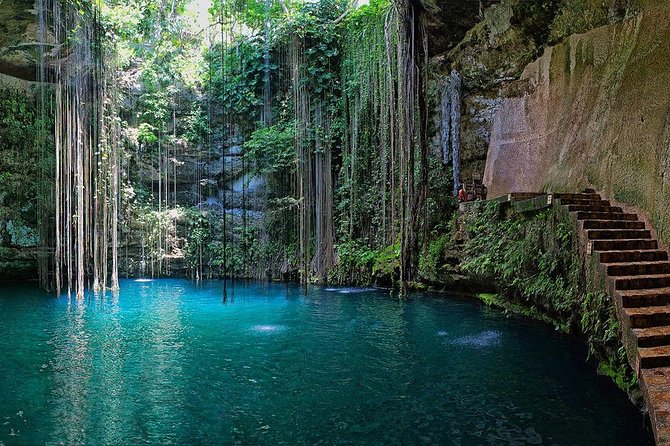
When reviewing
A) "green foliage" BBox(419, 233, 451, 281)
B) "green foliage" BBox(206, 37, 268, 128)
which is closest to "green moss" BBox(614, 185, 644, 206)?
"green foliage" BBox(419, 233, 451, 281)

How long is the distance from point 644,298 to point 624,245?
41.4 inches

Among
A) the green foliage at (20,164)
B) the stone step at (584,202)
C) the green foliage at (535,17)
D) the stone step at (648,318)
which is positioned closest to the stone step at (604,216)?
the stone step at (584,202)

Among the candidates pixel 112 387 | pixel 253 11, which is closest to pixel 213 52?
pixel 253 11

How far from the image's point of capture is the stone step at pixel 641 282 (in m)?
4.79

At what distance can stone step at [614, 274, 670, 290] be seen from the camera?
4.79 meters

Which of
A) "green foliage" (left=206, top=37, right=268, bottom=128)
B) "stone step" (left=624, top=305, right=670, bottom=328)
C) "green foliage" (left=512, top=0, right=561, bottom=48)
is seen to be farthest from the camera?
"green foliage" (left=206, top=37, right=268, bottom=128)

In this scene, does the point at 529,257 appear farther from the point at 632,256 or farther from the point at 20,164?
the point at 20,164

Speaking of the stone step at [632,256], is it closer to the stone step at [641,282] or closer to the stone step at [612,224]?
the stone step at [641,282]

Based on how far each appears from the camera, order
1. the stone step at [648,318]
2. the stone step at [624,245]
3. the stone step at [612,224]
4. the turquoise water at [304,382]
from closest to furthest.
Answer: the turquoise water at [304,382] < the stone step at [648,318] < the stone step at [624,245] < the stone step at [612,224]

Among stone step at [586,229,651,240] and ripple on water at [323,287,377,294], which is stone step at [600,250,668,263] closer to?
stone step at [586,229,651,240]

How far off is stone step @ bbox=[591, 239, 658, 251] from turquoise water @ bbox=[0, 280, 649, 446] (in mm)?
1284

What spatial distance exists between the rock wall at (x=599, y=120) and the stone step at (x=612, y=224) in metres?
0.24

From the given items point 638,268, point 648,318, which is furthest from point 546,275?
point 648,318

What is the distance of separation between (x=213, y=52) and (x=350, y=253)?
331 inches
